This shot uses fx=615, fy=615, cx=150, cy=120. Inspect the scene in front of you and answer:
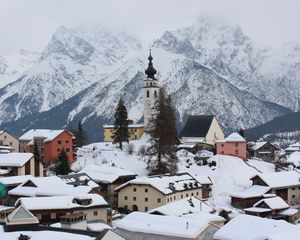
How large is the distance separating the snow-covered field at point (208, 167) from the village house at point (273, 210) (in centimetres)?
530

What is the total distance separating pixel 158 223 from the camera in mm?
55594

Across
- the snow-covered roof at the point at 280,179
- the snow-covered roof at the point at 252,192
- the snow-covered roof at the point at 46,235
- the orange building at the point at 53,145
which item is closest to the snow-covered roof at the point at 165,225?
the snow-covered roof at the point at 46,235

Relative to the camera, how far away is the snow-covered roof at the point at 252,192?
272 feet

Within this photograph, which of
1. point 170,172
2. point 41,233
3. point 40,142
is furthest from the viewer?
point 40,142

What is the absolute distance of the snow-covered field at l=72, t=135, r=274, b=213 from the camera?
88625 millimetres

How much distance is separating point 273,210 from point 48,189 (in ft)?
92.5

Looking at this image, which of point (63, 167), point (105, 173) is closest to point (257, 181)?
point (105, 173)

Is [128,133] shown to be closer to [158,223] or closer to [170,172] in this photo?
[170,172]

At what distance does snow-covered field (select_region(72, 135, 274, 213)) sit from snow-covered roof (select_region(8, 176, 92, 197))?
19.1m

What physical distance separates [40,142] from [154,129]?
20941 millimetres

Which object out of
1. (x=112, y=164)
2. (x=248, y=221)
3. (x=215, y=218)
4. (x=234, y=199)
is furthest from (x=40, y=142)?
(x=248, y=221)

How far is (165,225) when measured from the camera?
54.8m

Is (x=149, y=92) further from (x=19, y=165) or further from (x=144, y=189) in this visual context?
(x=144, y=189)

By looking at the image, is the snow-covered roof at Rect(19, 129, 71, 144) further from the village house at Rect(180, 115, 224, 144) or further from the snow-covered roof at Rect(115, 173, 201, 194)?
the village house at Rect(180, 115, 224, 144)
